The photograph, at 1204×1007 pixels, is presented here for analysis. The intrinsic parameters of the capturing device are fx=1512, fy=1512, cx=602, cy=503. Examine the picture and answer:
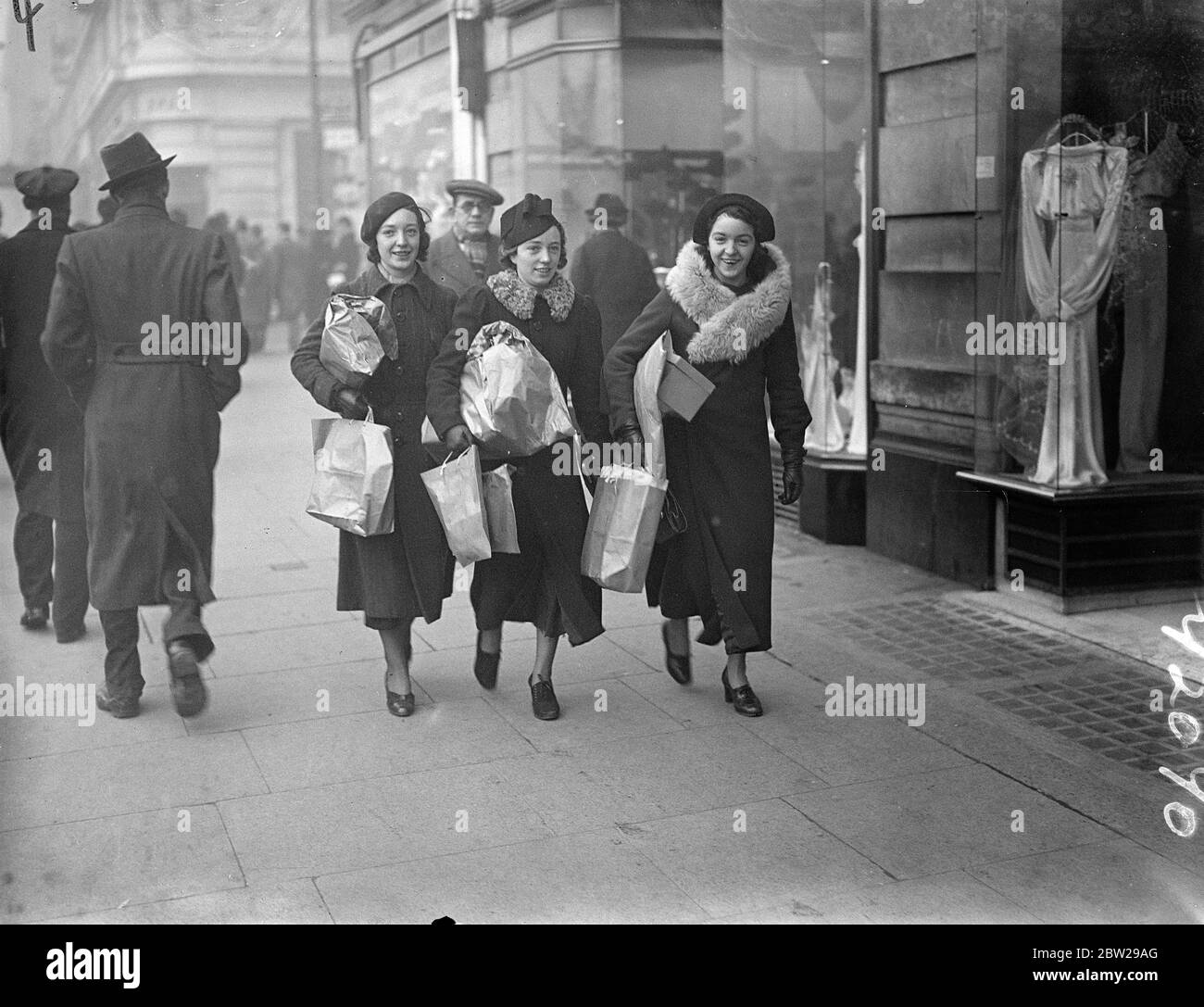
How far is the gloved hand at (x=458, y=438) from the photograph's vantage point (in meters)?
5.25

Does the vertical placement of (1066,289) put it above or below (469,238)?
below

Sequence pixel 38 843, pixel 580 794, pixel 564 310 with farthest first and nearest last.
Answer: pixel 564 310
pixel 580 794
pixel 38 843

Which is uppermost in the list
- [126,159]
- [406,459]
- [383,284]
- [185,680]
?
[126,159]

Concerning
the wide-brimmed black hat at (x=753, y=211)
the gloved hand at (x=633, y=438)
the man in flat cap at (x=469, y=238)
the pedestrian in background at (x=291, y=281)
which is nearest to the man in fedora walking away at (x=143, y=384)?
the gloved hand at (x=633, y=438)

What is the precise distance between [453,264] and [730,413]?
2.28 m

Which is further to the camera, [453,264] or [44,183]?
[453,264]

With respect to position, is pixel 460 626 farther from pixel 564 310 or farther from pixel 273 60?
pixel 273 60

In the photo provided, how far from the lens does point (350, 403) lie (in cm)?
532

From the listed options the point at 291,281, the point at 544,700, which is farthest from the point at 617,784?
the point at 291,281

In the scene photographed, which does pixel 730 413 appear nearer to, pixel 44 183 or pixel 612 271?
pixel 44 183

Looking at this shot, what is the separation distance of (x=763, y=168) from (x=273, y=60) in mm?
3084
